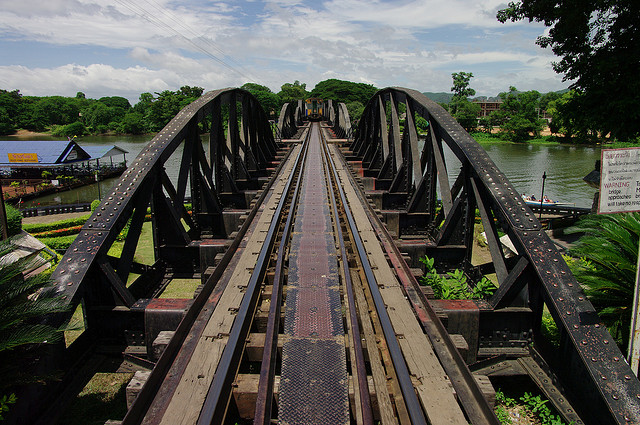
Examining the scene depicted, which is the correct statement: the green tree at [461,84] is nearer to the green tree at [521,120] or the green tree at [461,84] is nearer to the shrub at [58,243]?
the green tree at [521,120]

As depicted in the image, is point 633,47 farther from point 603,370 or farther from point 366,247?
point 603,370

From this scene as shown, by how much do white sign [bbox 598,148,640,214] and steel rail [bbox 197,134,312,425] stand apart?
371 centimetres

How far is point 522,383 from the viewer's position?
4.62 m

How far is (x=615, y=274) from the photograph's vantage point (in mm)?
5023

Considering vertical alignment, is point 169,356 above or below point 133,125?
below

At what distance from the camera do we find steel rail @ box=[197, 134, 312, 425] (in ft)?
9.87

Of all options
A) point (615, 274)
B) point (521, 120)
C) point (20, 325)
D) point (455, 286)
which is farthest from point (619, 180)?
point (521, 120)

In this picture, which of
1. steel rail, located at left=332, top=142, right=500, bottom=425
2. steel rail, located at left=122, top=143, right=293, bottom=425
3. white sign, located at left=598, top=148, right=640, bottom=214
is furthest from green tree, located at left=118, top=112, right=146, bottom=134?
white sign, located at left=598, top=148, right=640, bottom=214

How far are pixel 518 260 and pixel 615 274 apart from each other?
129 centimetres

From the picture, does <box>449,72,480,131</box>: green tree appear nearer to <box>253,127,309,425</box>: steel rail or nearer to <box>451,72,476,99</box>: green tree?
<box>451,72,476,99</box>: green tree

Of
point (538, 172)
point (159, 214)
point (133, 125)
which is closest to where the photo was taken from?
point (159, 214)

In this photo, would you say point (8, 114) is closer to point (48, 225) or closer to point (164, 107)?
point (164, 107)

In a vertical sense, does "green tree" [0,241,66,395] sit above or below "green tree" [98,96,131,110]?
below

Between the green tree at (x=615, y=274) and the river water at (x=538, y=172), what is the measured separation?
2857 centimetres
